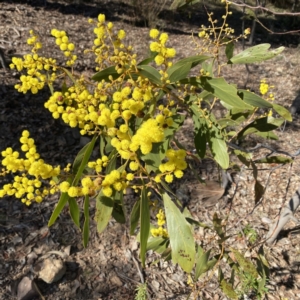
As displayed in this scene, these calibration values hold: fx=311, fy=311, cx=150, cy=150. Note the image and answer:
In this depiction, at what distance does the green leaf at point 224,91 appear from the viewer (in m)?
1.00

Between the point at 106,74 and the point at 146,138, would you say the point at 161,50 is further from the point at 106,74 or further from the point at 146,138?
the point at 146,138

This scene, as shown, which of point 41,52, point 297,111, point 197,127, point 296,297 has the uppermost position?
point 197,127

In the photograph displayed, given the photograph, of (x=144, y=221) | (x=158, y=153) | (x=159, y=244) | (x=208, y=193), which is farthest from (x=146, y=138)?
(x=208, y=193)

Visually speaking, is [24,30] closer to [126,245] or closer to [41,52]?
[41,52]

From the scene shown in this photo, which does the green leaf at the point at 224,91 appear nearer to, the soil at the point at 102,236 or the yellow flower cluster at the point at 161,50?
the yellow flower cluster at the point at 161,50

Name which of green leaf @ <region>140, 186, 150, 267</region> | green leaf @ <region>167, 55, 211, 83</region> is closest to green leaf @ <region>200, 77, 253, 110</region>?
green leaf @ <region>167, 55, 211, 83</region>

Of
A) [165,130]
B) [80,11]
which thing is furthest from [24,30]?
[165,130]

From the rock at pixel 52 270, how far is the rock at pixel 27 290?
0.26 feet

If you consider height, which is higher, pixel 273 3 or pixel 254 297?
pixel 273 3

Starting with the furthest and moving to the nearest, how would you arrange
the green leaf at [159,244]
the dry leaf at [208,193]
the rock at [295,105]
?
the rock at [295,105], the dry leaf at [208,193], the green leaf at [159,244]

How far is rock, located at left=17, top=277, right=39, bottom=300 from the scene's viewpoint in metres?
1.99

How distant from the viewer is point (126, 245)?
2383 millimetres

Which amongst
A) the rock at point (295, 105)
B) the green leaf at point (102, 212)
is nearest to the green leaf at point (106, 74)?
the green leaf at point (102, 212)

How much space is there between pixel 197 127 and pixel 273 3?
9318 mm
